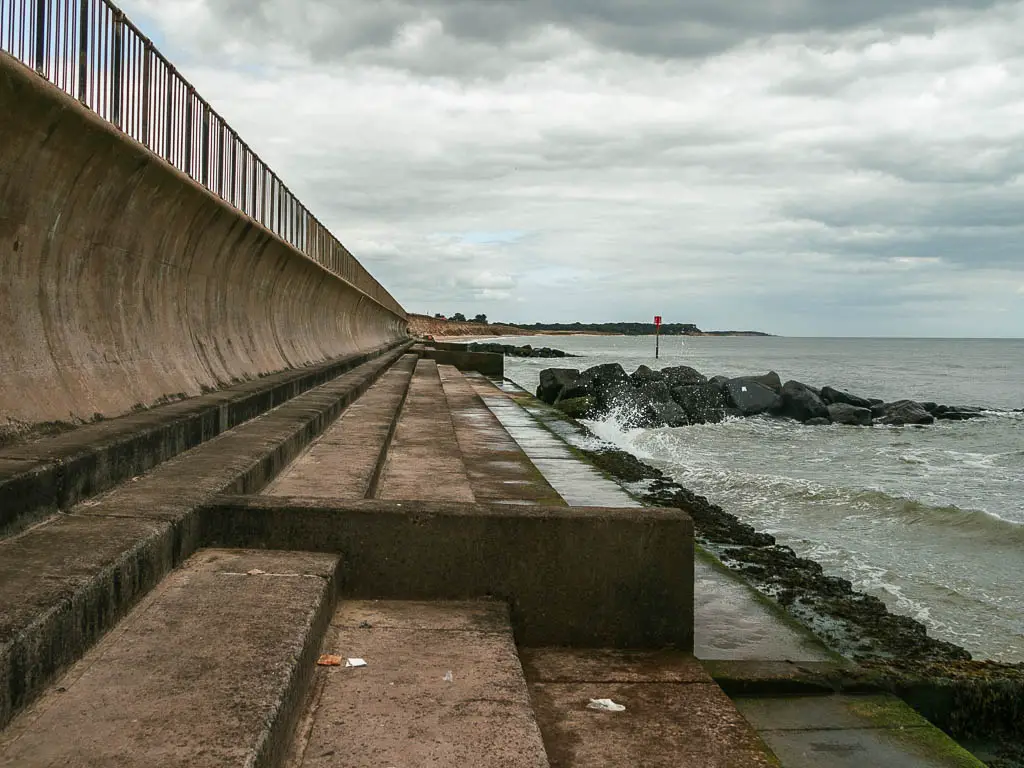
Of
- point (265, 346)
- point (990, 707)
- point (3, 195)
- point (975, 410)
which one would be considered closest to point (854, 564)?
point (990, 707)

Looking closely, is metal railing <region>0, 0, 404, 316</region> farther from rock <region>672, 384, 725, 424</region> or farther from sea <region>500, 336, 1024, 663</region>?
rock <region>672, 384, 725, 424</region>

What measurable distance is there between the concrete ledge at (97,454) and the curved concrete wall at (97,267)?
23 cm

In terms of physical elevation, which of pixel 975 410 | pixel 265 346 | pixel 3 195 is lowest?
pixel 975 410

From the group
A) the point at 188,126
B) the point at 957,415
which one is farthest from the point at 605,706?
the point at 957,415

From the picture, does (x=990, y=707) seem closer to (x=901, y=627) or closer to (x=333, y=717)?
(x=901, y=627)

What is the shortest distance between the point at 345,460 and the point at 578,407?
19061 millimetres

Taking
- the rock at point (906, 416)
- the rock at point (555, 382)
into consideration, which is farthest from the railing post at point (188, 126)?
the rock at point (906, 416)

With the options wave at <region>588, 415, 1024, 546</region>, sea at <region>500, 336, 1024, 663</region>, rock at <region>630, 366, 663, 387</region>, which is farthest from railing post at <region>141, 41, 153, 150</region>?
rock at <region>630, 366, 663, 387</region>

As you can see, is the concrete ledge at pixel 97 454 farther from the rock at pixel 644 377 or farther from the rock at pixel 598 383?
the rock at pixel 644 377

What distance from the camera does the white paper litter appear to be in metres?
3.25

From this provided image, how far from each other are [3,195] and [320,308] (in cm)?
1304

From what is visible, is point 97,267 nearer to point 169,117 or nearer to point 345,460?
point 345,460

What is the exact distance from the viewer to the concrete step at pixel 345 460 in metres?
5.12

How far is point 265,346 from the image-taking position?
35.4 feet
